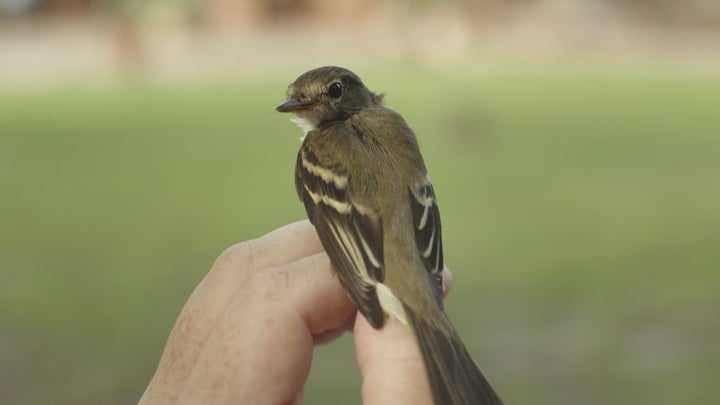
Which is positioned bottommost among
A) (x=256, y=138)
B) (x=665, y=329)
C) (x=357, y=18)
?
(x=665, y=329)

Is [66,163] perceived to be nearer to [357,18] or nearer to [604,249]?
[604,249]

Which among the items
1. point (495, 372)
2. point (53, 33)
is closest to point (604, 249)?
point (495, 372)

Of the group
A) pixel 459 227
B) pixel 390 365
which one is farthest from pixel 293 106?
pixel 459 227

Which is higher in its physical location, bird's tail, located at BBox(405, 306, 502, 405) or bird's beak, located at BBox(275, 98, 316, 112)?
bird's beak, located at BBox(275, 98, 316, 112)

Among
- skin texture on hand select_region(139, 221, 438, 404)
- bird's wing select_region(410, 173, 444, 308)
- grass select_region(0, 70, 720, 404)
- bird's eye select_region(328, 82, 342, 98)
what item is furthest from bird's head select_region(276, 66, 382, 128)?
grass select_region(0, 70, 720, 404)

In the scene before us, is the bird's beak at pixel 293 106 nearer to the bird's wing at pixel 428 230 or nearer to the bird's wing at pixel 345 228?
the bird's wing at pixel 345 228

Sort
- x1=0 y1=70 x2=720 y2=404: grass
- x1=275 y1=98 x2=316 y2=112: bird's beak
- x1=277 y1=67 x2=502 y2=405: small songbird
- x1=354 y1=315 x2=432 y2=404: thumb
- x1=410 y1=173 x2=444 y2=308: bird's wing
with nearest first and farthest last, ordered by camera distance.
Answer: x1=354 y1=315 x2=432 y2=404: thumb < x1=277 y1=67 x2=502 y2=405: small songbird < x1=410 y1=173 x2=444 y2=308: bird's wing < x1=275 y1=98 x2=316 y2=112: bird's beak < x1=0 y1=70 x2=720 y2=404: grass

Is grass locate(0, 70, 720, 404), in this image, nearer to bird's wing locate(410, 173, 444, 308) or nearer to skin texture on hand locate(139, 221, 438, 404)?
bird's wing locate(410, 173, 444, 308)
